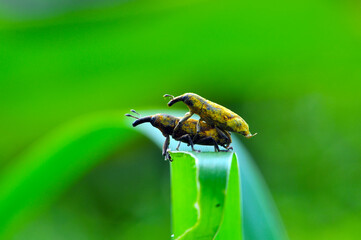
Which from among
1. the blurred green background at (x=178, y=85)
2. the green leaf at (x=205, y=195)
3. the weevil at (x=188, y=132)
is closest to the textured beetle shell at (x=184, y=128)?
the weevil at (x=188, y=132)

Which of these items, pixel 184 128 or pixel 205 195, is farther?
pixel 184 128

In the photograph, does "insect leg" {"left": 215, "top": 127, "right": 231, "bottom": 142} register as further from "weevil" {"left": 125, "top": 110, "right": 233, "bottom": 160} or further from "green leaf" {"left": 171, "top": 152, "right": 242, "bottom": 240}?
"green leaf" {"left": 171, "top": 152, "right": 242, "bottom": 240}

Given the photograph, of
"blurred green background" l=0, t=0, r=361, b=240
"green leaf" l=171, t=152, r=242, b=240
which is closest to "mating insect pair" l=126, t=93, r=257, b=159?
"green leaf" l=171, t=152, r=242, b=240

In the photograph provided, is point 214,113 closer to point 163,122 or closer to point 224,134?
point 224,134

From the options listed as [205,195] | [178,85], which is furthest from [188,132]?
[178,85]

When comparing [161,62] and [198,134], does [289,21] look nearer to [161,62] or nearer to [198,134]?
[161,62]

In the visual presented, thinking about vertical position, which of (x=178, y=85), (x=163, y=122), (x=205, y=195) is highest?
(x=178, y=85)

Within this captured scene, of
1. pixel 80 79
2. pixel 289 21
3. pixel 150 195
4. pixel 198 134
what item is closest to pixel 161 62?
pixel 80 79
